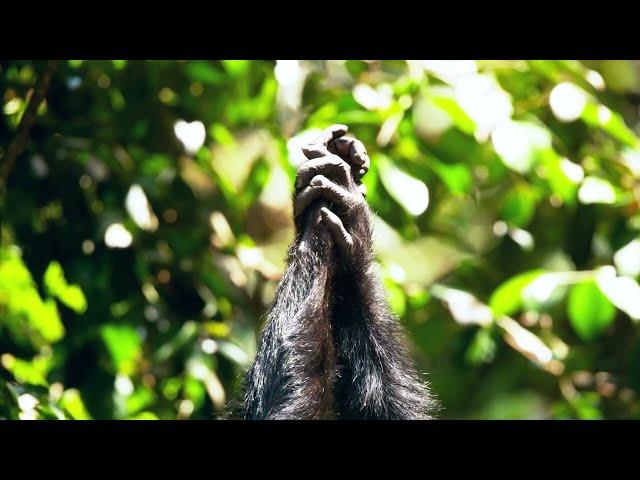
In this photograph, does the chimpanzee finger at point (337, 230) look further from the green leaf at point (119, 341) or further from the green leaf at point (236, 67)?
the green leaf at point (119, 341)

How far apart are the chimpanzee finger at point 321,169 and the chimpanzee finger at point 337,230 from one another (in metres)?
0.09

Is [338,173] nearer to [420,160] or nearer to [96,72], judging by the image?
[420,160]

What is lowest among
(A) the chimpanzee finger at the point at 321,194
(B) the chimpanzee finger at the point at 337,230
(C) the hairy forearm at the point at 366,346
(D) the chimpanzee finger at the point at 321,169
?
(C) the hairy forearm at the point at 366,346

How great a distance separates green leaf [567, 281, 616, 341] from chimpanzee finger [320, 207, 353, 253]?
48.1 inches

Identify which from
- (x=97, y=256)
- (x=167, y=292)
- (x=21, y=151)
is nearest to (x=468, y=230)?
(x=167, y=292)

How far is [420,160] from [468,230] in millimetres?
1358

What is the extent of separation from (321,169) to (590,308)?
1.47 metres

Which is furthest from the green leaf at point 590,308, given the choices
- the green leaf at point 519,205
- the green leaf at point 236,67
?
the green leaf at point 236,67

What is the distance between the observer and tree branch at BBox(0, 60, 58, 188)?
11.0ft

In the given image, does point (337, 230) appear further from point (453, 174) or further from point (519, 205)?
point (519, 205)

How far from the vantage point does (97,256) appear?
3598mm

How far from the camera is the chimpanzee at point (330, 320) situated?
2471 millimetres

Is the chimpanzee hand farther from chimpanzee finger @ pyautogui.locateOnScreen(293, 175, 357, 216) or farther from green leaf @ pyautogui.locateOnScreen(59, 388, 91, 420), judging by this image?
green leaf @ pyautogui.locateOnScreen(59, 388, 91, 420)

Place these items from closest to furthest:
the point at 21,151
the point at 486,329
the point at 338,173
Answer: the point at 338,173 → the point at 21,151 → the point at 486,329
